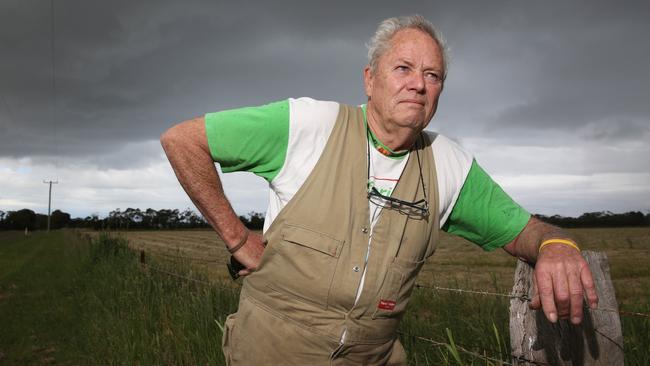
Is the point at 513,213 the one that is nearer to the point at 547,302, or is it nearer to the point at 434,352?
the point at 547,302

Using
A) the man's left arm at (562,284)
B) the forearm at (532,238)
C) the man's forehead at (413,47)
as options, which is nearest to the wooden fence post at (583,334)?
the forearm at (532,238)

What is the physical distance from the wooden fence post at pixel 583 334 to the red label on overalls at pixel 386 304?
619mm

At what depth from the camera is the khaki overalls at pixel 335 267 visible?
→ 2.02 metres

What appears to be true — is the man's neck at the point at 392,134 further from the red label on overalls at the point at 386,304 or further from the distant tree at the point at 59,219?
the distant tree at the point at 59,219

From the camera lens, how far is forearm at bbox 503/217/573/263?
2008mm

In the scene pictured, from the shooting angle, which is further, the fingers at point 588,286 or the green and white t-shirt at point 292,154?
the green and white t-shirt at point 292,154

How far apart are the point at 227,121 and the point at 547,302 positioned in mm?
1326

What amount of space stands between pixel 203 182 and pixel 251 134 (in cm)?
34

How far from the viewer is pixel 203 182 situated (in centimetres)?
223

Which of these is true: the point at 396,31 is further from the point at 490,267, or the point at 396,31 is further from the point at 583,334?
the point at 490,267

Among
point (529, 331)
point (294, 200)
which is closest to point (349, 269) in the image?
point (294, 200)

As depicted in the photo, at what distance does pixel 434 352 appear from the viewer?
3.55 meters

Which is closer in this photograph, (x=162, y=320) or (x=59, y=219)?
(x=162, y=320)

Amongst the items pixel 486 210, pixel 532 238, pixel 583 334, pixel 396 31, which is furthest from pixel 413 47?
pixel 583 334
